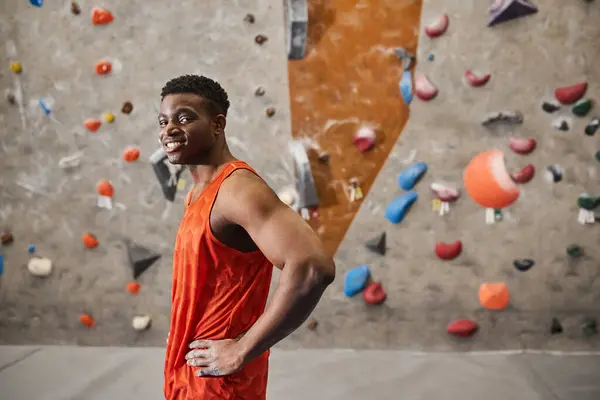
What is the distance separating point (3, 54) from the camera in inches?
98.5

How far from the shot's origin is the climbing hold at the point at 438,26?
7.68 feet

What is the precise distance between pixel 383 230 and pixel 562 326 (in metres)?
0.97

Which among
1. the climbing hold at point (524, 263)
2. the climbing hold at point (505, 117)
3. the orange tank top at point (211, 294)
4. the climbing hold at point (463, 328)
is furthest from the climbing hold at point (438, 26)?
the orange tank top at point (211, 294)

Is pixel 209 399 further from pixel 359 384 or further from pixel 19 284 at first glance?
pixel 19 284

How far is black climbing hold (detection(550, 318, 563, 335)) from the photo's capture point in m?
2.45

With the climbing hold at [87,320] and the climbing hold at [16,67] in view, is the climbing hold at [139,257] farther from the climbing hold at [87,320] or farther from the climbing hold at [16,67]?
the climbing hold at [16,67]

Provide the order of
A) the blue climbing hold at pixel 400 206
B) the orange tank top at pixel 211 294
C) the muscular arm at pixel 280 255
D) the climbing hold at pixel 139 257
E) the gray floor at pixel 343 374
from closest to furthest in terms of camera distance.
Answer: the muscular arm at pixel 280 255, the orange tank top at pixel 211 294, the gray floor at pixel 343 374, the blue climbing hold at pixel 400 206, the climbing hold at pixel 139 257

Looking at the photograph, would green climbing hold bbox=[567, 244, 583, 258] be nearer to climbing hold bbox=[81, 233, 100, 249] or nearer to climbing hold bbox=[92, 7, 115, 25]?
climbing hold bbox=[81, 233, 100, 249]

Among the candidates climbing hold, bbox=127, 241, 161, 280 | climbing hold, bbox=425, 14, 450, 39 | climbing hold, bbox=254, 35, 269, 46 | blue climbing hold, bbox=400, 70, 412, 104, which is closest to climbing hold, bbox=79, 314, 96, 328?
climbing hold, bbox=127, 241, 161, 280

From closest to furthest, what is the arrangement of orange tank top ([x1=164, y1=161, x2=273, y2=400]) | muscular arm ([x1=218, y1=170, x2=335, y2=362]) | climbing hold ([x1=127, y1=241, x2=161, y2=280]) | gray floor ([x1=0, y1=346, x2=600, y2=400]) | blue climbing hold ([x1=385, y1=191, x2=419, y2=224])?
muscular arm ([x1=218, y1=170, x2=335, y2=362]) < orange tank top ([x1=164, y1=161, x2=273, y2=400]) < gray floor ([x1=0, y1=346, x2=600, y2=400]) < blue climbing hold ([x1=385, y1=191, x2=419, y2=224]) < climbing hold ([x1=127, y1=241, x2=161, y2=280])

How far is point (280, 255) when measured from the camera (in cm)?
81

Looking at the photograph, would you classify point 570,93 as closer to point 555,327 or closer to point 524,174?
point 524,174

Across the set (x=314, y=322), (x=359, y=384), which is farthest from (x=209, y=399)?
(x=314, y=322)

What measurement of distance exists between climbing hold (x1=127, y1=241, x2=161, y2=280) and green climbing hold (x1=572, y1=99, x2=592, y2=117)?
2.07 metres
